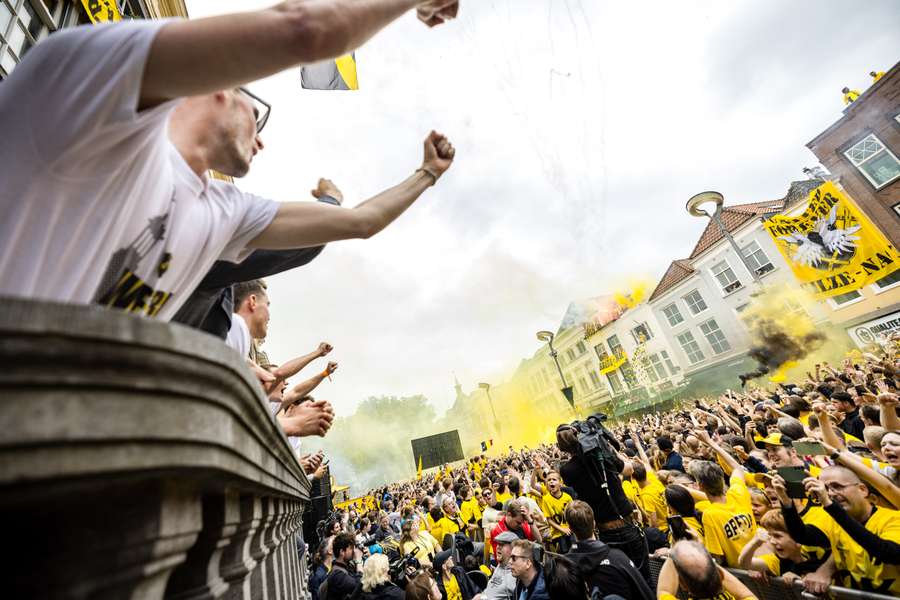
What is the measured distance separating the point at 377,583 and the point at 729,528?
4.60 m

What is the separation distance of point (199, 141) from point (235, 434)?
979 mm

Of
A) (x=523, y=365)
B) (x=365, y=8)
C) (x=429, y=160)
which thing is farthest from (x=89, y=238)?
(x=523, y=365)

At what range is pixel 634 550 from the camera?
5.72 metres

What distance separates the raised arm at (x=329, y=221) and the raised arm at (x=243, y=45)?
639 mm

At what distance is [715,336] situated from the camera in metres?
31.6

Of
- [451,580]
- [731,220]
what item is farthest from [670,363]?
[451,580]

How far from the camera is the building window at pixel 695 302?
32.7m

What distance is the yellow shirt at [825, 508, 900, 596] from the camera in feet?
11.2

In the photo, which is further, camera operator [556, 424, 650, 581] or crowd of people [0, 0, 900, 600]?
camera operator [556, 424, 650, 581]

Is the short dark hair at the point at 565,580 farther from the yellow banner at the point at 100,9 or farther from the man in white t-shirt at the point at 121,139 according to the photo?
the yellow banner at the point at 100,9

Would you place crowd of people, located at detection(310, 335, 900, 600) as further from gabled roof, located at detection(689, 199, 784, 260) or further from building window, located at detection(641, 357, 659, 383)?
building window, located at detection(641, 357, 659, 383)

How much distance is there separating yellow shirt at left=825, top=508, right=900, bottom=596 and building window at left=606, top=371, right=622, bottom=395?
137ft

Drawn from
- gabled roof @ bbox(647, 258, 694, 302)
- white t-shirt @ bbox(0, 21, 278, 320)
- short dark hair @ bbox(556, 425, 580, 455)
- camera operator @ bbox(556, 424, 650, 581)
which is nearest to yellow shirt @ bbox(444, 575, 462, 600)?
camera operator @ bbox(556, 424, 650, 581)

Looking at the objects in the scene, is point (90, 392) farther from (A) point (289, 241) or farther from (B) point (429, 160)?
(B) point (429, 160)
